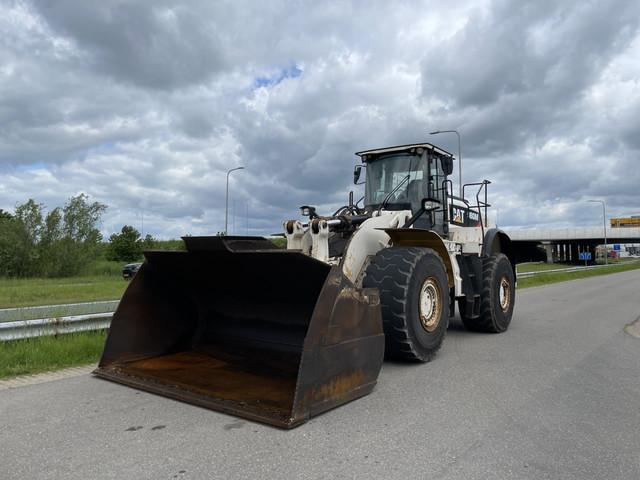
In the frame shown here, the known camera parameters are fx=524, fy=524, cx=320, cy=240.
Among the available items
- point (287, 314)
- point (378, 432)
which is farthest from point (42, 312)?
point (378, 432)

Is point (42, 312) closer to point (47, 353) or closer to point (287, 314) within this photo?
point (47, 353)

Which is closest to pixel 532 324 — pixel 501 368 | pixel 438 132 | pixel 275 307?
pixel 501 368

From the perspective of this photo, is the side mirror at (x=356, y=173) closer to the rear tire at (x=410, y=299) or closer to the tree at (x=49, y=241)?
the rear tire at (x=410, y=299)

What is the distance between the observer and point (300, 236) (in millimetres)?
6246

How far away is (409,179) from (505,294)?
305 centimetres

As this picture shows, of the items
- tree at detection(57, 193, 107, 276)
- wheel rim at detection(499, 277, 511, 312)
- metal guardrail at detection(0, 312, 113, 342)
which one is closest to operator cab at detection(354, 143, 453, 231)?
wheel rim at detection(499, 277, 511, 312)

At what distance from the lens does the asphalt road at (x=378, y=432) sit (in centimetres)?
327

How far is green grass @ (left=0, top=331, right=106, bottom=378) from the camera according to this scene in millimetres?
5773

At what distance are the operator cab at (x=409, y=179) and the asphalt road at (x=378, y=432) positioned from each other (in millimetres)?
2568

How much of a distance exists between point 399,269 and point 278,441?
262cm

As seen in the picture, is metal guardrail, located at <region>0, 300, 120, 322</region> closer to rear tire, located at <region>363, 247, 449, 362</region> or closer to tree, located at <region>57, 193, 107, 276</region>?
rear tire, located at <region>363, 247, 449, 362</region>

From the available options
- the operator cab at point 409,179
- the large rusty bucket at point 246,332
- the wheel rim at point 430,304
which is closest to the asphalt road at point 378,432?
the large rusty bucket at point 246,332

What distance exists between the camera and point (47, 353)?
6176 mm

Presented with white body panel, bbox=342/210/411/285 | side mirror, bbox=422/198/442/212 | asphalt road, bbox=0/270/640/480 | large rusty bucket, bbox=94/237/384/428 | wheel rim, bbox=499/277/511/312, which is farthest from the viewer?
wheel rim, bbox=499/277/511/312
